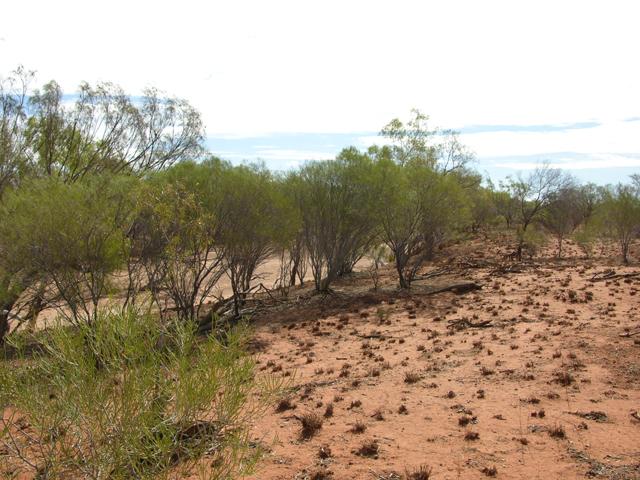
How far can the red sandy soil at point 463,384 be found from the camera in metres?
6.85

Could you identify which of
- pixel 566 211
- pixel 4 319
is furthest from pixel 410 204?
pixel 566 211

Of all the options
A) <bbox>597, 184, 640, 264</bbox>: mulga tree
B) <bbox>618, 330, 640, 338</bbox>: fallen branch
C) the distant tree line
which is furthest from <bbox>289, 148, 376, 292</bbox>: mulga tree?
<bbox>597, 184, 640, 264</bbox>: mulga tree

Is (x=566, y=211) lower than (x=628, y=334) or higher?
higher

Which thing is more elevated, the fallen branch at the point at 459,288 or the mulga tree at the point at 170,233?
the mulga tree at the point at 170,233

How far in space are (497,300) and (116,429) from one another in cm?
1602

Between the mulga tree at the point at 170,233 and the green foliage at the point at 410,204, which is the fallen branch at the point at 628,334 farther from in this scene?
the mulga tree at the point at 170,233

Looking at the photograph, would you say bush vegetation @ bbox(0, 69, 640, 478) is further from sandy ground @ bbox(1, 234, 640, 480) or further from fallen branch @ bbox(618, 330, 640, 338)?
fallen branch @ bbox(618, 330, 640, 338)

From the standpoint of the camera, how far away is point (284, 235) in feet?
60.5

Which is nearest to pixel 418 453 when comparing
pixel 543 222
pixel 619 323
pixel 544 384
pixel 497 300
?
pixel 544 384

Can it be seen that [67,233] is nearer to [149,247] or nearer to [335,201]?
[149,247]

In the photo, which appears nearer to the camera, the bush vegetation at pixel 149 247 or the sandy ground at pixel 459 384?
the bush vegetation at pixel 149 247

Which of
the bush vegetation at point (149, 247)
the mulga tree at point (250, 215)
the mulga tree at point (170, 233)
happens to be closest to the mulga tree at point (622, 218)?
the bush vegetation at point (149, 247)

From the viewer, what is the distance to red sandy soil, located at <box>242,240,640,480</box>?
22.5 feet

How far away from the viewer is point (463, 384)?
9.97 m
